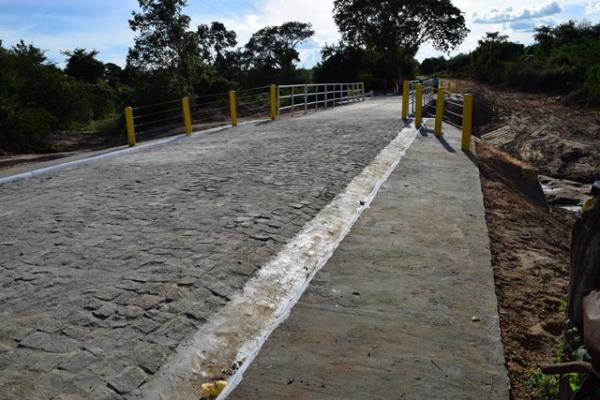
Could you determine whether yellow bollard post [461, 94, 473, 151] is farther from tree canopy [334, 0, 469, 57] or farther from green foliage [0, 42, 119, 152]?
tree canopy [334, 0, 469, 57]

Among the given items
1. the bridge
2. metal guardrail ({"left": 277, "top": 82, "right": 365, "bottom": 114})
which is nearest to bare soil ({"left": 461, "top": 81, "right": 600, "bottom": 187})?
metal guardrail ({"left": 277, "top": 82, "right": 365, "bottom": 114})

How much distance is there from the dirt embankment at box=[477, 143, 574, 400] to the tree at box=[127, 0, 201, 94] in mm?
26216

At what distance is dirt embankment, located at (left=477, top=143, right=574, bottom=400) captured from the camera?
3.36 meters

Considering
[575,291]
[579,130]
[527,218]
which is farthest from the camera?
[579,130]

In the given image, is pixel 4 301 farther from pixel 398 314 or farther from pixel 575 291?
pixel 575 291

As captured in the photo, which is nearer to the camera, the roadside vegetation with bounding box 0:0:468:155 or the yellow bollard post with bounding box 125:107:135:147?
the yellow bollard post with bounding box 125:107:135:147

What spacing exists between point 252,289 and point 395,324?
1148 mm

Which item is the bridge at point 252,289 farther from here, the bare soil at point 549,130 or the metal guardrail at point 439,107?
the bare soil at point 549,130

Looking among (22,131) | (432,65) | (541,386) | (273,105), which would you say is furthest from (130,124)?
(432,65)

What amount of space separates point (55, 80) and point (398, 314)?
31201mm

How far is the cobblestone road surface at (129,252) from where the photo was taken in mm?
3033

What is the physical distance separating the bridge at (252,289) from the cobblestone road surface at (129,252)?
2 cm

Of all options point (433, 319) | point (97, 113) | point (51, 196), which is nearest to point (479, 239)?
point (433, 319)

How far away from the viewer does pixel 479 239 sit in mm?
5098
